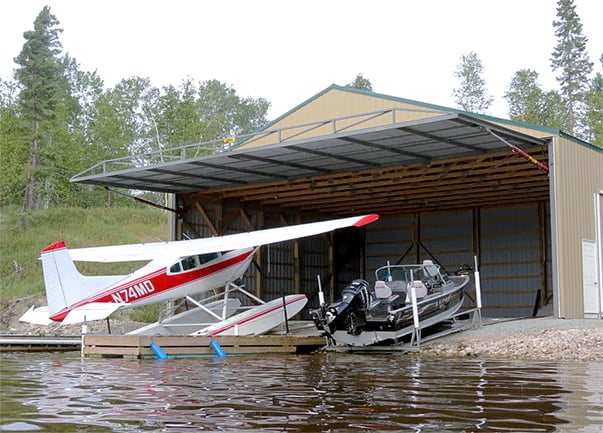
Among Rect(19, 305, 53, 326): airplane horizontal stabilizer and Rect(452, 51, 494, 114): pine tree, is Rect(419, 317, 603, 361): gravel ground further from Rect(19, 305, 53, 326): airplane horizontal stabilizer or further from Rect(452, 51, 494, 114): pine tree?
Rect(452, 51, 494, 114): pine tree

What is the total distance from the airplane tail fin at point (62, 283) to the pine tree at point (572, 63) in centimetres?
4823

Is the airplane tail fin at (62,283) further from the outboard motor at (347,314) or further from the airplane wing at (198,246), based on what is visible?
the outboard motor at (347,314)

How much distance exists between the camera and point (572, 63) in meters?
56.8

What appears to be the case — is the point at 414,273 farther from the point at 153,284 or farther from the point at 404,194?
the point at 404,194

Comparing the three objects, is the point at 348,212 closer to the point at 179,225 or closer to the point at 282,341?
the point at 179,225

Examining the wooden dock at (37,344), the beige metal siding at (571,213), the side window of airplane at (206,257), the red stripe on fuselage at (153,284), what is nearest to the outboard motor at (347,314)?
the red stripe on fuselage at (153,284)

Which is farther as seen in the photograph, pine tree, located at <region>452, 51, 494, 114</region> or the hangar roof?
pine tree, located at <region>452, 51, 494, 114</region>

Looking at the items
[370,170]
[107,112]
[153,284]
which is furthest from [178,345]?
[107,112]

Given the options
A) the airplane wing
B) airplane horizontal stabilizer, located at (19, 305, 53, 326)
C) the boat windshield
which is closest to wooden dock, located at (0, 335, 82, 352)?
airplane horizontal stabilizer, located at (19, 305, 53, 326)

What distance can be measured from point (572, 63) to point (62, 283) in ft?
166

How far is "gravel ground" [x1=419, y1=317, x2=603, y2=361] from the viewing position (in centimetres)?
1313

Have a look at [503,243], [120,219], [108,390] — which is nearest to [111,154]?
[120,219]

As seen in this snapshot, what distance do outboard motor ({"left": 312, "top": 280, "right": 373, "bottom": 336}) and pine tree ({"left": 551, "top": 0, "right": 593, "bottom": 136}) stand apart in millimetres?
45565

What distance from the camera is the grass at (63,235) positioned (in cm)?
3309
